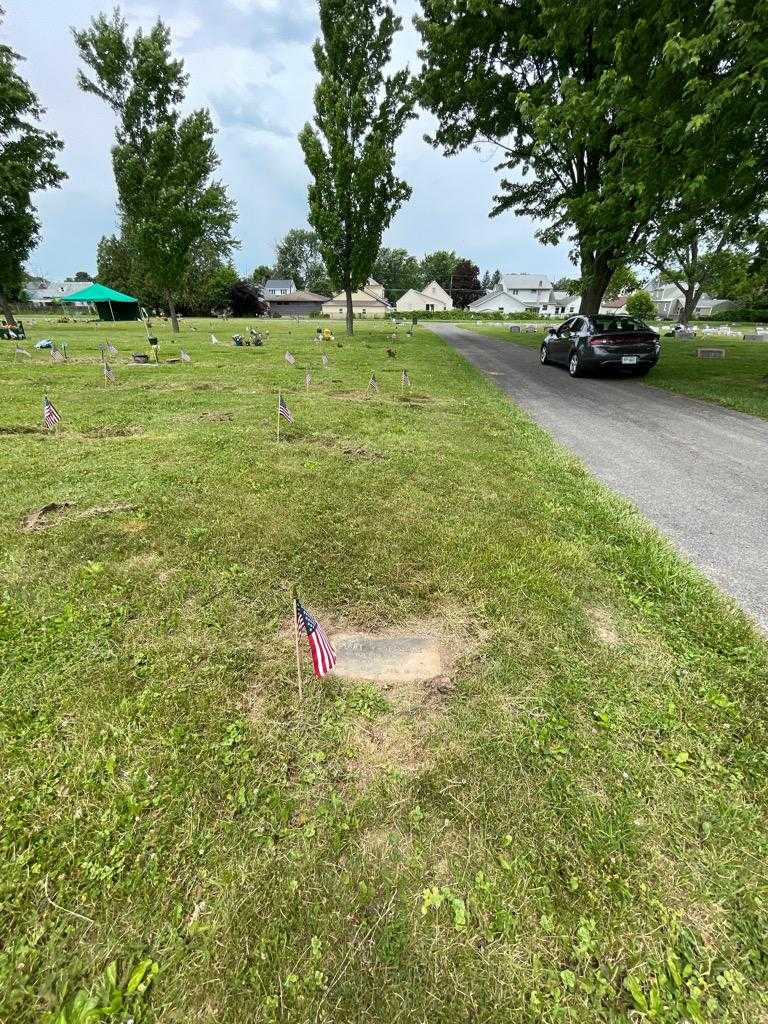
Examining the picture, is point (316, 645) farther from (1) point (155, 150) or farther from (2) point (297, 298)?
(2) point (297, 298)

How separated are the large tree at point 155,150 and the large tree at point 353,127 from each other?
6.68 metres

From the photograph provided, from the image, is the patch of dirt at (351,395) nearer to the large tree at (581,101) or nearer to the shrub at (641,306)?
the large tree at (581,101)

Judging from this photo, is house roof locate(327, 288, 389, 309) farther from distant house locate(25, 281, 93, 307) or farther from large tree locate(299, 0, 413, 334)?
distant house locate(25, 281, 93, 307)

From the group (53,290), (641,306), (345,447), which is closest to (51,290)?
(53,290)

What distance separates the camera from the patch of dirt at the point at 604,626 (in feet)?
9.21

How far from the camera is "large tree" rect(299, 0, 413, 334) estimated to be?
2059 cm

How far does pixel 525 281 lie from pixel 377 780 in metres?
117

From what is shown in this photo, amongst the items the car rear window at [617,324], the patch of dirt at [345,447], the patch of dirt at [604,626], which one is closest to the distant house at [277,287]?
the car rear window at [617,324]

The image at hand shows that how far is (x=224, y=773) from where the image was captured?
201 cm

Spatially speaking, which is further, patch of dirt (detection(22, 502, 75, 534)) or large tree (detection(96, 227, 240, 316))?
large tree (detection(96, 227, 240, 316))

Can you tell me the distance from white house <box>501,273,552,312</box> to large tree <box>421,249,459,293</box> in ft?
45.2

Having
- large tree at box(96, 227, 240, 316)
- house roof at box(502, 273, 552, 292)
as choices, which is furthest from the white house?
large tree at box(96, 227, 240, 316)

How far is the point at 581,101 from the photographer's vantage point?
8430 mm

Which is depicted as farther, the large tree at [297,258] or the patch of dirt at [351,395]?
the large tree at [297,258]
